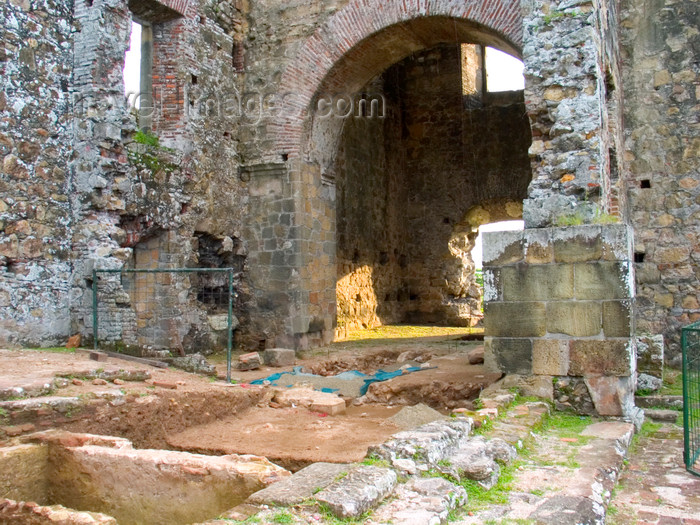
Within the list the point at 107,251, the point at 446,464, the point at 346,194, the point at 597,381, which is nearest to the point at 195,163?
the point at 107,251

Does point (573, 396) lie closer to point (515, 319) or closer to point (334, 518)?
point (515, 319)

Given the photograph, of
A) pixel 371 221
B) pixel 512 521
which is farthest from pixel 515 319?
pixel 371 221

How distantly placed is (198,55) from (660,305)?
7228 mm

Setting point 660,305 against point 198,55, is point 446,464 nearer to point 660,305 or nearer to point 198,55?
point 660,305

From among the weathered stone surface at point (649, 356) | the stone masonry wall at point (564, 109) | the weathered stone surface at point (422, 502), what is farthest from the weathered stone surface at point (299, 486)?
the weathered stone surface at point (649, 356)

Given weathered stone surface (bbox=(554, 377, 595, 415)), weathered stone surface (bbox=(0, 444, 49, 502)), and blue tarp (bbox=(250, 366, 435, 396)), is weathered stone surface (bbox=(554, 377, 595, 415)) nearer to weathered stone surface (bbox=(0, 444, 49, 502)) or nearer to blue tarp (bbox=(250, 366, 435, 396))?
blue tarp (bbox=(250, 366, 435, 396))

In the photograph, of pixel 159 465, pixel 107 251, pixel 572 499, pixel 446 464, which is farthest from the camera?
pixel 107 251

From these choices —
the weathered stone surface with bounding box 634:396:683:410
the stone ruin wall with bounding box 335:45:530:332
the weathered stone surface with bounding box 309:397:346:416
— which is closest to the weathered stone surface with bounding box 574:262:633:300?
the weathered stone surface with bounding box 634:396:683:410

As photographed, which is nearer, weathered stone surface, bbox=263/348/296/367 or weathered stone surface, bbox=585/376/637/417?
weathered stone surface, bbox=585/376/637/417

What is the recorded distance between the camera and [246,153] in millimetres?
10211

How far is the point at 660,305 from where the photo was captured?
866cm

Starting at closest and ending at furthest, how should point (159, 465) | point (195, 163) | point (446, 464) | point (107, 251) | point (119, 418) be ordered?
point (446, 464)
point (159, 465)
point (119, 418)
point (107, 251)
point (195, 163)

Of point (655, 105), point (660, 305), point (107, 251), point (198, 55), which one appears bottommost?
point (660, 305)

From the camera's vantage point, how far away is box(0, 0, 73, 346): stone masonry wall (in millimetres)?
6945
